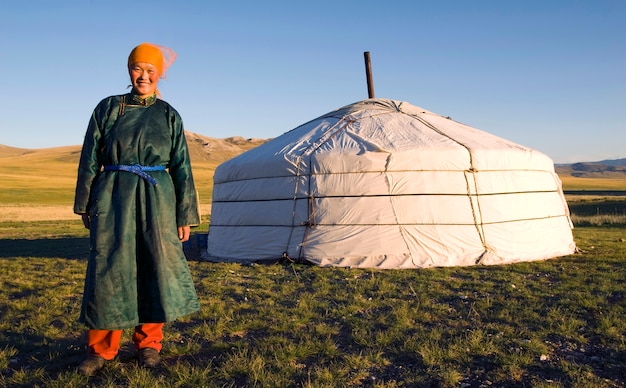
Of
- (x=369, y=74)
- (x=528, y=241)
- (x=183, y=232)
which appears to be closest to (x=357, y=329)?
(x=183, y=232)

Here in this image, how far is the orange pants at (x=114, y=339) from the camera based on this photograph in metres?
3.04

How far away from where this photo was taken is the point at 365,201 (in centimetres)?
738

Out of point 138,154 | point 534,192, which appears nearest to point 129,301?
point 138,154

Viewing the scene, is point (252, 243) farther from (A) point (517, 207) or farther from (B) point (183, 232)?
(B) point (183, 232)

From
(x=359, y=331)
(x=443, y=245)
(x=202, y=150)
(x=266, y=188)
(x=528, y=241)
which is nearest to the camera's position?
(x=359, y=331)

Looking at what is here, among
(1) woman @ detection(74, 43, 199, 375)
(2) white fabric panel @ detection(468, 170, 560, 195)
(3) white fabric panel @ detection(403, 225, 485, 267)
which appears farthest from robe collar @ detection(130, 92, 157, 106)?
(2) white fabric panel @ detection(468, 170, 560, 195)

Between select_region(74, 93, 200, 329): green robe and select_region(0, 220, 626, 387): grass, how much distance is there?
1.27 ft

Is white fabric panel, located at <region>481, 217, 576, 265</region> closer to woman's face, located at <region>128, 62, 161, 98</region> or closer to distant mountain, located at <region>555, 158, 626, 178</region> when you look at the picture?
woman's face, located at <region>128, 62, 161, 98</region>

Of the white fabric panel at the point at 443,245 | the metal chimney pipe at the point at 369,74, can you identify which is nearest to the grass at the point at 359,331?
the white fabric panel at the point at 443,245

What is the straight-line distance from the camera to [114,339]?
3.08 m

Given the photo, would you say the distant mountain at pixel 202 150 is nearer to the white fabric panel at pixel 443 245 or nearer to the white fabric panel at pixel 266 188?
the white fabric panel at pixel 266 188

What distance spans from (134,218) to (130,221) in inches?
1.4

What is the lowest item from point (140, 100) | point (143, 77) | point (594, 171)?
point (594, 171)

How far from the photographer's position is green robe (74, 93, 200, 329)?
2.95 metres
